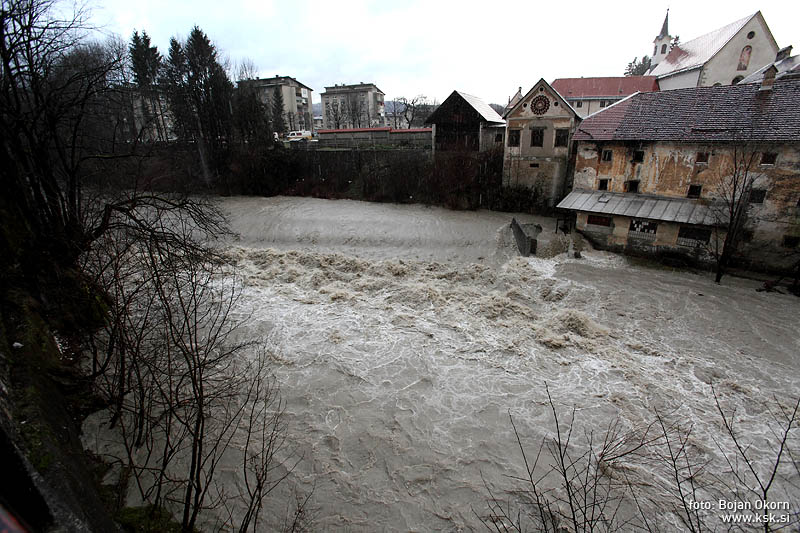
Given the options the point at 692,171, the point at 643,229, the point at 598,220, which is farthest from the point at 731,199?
the point at 598,220

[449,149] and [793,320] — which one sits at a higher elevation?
[449,149]

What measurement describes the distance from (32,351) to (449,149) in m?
25.4

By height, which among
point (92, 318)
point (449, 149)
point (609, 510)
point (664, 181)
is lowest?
point (609, 510)

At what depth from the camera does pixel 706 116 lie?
16.3 meters

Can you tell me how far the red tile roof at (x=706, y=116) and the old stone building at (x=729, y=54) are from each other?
1871 centimetres

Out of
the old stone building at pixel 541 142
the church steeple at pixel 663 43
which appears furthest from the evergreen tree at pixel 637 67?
the old stone building at pixel 541 142

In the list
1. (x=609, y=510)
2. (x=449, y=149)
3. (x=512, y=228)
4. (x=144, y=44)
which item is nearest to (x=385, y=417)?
(x=609, y=510)

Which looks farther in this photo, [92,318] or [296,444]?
[92,318]

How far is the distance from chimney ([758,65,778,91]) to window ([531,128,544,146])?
9732mm

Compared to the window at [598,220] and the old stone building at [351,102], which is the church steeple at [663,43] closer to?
the old stone building at [351,102]

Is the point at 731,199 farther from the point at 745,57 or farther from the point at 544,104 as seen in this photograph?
the point at 745,57

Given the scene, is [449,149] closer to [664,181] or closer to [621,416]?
[664,181]

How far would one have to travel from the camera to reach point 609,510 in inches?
265

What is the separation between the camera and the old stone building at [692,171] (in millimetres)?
14742
